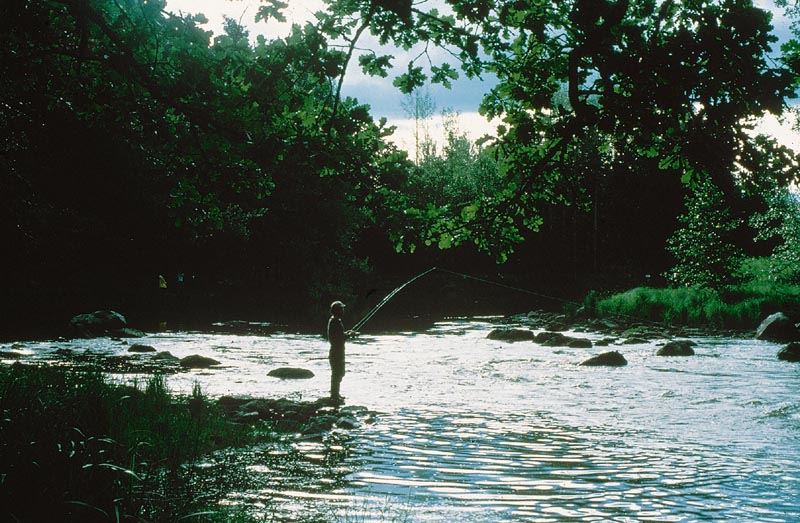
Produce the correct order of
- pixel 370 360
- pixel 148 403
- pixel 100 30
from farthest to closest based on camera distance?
pixel 370 360, pixel 148 403, pixel 100 30

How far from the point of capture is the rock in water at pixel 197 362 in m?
20.4

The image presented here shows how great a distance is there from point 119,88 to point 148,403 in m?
5.02

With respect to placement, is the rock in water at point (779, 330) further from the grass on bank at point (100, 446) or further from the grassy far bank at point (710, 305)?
the grass on bank at point (100, 446)

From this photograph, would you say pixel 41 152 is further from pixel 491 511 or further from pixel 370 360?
pixel 491 511

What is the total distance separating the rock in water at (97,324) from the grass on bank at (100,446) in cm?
1663

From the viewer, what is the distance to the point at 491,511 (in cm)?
765

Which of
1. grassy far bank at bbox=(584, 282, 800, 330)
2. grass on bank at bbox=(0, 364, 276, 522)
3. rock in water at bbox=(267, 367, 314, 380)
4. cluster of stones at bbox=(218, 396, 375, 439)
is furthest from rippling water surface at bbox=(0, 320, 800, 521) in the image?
grassy far bank at bbox=(584, 282, 800, 330)

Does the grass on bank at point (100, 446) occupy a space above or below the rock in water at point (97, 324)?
below

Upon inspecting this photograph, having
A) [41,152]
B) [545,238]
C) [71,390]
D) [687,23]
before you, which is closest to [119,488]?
[71,390]

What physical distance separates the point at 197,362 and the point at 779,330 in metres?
22.0

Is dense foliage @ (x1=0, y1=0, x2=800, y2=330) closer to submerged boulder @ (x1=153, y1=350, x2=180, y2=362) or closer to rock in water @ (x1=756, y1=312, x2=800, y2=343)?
submerged boulder @ (x1=153, y1=350, x2=180, y2=362)

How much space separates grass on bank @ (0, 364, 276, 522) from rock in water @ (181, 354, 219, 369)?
7.70 meters

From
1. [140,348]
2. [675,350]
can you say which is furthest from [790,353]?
[140,348]

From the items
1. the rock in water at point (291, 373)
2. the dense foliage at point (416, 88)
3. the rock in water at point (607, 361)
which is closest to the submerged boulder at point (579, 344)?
the rock in water at point (607, 361)
